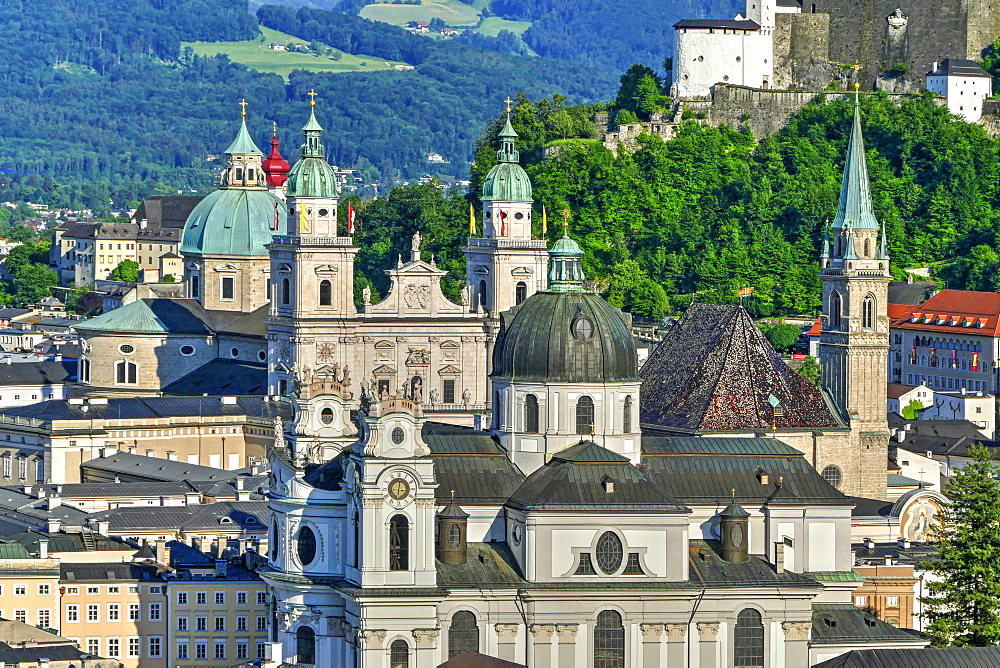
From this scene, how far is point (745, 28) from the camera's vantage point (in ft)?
570

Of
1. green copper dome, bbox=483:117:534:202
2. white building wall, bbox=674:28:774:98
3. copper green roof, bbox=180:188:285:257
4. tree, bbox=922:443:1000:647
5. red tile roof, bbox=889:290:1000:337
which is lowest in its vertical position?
tree, bbox=922:443:1000:647

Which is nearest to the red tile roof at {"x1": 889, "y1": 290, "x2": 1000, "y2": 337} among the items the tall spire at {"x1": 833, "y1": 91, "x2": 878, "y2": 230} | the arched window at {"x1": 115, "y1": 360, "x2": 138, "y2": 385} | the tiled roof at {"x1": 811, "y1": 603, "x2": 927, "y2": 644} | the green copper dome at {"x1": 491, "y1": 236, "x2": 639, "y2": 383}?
the tall spire at {"x1": 833, "y1": 91, "x2": 878, "y2": 230}

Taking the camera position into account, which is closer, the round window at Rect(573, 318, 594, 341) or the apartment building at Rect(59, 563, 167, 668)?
the round window at Rect(573, 318, 594, 341)

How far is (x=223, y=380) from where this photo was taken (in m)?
143

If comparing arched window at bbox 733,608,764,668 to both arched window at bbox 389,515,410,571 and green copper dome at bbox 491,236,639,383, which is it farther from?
arched window at bbox 389,515,410,571

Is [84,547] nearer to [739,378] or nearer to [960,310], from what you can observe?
[739,378]

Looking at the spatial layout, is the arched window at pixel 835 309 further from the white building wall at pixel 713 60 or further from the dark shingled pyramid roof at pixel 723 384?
the white building wall at pixel 713 60

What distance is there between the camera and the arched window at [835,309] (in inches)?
4638

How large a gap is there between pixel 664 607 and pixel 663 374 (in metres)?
28.1

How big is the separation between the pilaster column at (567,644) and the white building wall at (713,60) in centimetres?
9585

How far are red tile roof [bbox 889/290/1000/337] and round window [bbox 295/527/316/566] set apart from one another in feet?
260

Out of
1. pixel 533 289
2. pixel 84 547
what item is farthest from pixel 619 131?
pixel 84 547

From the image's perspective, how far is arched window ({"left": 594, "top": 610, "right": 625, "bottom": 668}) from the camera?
80250 millimetres

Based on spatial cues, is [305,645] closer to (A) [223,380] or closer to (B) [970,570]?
(B) [970,570]
